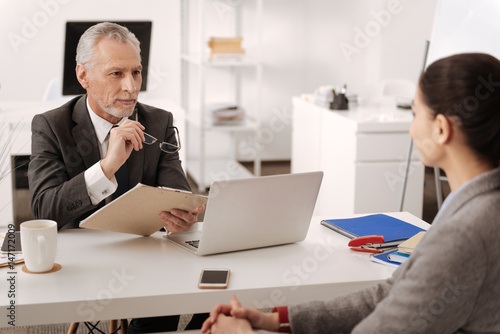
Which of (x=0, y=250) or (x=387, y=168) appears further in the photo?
(x=387, y=168)

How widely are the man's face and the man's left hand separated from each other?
1.59 feet

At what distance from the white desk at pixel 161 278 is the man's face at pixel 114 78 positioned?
0.49m

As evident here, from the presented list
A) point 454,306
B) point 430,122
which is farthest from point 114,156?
point 454,306

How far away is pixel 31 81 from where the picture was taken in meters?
5.05

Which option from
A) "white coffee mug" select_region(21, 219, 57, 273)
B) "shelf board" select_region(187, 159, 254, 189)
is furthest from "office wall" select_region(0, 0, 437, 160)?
"white coffee mug" select_region(21, 219, 57, 273)

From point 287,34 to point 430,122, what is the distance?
4.64 metres

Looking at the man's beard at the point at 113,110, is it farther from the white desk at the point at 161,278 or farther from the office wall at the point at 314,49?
the office wall at the point at 314,49

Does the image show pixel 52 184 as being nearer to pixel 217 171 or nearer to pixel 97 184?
pixel 97 184

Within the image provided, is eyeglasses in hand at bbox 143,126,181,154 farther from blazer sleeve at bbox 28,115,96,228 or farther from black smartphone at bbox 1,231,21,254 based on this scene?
black smartphone at bbox 1,231,21,254

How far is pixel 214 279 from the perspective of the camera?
4.62 feet

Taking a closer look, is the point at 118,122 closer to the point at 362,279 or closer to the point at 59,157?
the point at 59,157

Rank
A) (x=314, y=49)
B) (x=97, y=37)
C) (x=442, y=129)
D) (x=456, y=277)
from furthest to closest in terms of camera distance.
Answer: (x=314, y=49)
(x=97, y=37)
(x=442, y=129)
(x=456, y=277)

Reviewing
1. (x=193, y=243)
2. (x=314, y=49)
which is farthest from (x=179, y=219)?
(x=314, y=49)

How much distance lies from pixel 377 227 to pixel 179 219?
0.56m
